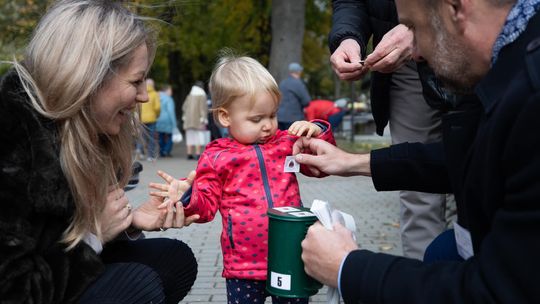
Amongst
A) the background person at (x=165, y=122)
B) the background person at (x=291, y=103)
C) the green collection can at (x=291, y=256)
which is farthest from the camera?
the background person at (x=165, y=122)

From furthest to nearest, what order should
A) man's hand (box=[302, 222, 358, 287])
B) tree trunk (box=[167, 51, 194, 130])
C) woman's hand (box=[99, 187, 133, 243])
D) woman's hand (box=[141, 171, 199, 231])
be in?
tree trunk (box=[167, 51, 194, 130]), woman's hand (box=[141, 171, 199, 231]), woman's hand (box=[99, 187, 133, 243]), man's hand (box=[302, 222, 358, 287])

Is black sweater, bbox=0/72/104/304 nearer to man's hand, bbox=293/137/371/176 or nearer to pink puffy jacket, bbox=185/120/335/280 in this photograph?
pink puffy jacket, bbox=185/120/335/280

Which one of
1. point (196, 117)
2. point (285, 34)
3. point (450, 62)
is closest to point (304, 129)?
point (450, 62)

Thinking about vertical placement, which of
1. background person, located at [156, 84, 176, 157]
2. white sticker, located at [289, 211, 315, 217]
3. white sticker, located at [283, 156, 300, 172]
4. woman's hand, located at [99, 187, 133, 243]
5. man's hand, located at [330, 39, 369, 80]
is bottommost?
background person, located at [156, 84, 176, 157]

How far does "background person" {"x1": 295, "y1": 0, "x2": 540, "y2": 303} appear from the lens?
1.50 metres

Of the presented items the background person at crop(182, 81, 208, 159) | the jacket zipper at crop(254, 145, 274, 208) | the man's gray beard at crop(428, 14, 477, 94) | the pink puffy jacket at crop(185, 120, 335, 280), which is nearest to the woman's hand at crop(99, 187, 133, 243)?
the pink puffy jacket at crop(185, 120, 335, 280)

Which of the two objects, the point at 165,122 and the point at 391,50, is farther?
the point at 165,122

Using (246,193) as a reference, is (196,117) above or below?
below

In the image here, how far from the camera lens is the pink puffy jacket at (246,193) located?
2912 millimetres

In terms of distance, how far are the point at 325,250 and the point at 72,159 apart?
907 mm

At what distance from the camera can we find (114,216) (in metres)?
2.57

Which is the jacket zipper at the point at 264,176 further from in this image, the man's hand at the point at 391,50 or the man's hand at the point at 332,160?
the man's hand at the point at 391,50

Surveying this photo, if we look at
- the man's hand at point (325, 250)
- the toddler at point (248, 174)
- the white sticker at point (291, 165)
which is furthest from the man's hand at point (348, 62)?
the man's hand at point (325, 250)

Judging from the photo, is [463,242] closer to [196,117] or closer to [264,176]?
[264,176]
